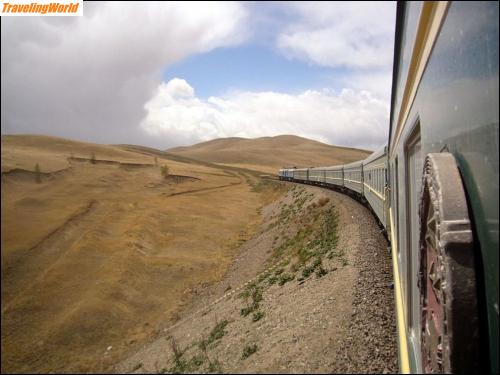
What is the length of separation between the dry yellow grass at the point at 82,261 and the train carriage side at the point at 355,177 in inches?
307

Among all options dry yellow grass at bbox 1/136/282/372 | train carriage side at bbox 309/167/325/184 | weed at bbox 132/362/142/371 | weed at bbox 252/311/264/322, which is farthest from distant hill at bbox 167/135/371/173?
weed at bbox 252/311/264/322

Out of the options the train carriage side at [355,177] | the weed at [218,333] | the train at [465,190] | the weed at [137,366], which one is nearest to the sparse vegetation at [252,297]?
the weed at [218,333]

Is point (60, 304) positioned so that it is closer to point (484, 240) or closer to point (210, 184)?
point (484, 240)

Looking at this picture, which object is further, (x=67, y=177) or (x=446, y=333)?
(x=67, y=177)

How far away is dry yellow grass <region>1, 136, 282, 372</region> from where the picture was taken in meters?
5.36

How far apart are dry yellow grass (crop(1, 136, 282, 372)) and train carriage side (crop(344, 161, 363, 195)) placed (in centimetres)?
779

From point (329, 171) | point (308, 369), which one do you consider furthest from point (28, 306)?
point (329, 171)

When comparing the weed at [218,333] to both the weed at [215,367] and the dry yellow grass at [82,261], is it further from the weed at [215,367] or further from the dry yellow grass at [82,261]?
the dry yellow grass at [82,261]

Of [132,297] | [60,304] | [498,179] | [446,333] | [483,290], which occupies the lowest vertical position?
[132,297]

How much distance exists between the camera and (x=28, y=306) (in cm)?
781

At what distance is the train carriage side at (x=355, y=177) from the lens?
58.6 feet

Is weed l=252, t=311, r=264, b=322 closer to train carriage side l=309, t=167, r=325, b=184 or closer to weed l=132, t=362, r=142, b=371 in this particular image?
weed l=132, t=362, r=142, b=371

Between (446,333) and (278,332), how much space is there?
16.9ft

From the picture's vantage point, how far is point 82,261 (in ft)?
40.5
